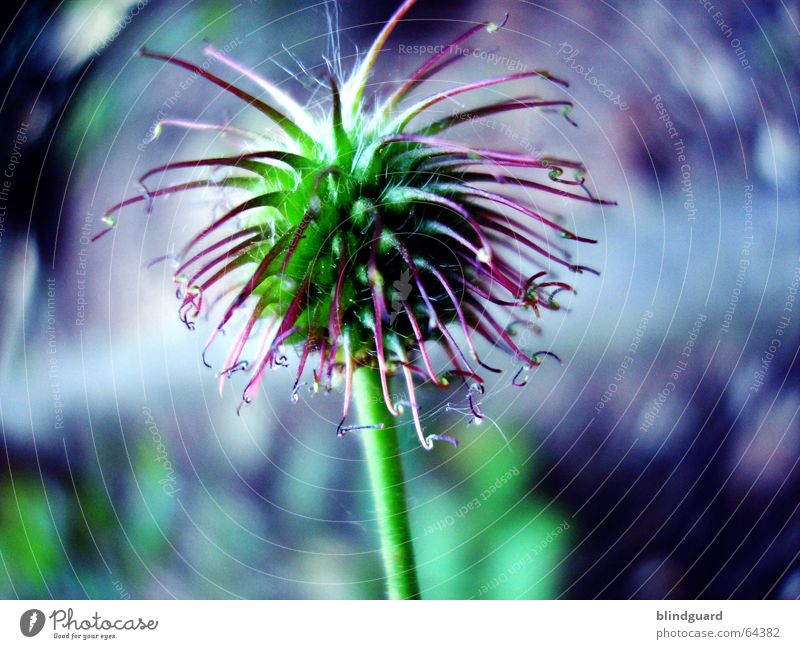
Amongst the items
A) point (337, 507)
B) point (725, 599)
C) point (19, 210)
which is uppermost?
point (19, 210)

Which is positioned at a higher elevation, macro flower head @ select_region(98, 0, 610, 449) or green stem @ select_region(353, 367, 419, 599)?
macro flower head @ select_region(98, 0, 610, 449)

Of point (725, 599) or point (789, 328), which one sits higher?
point (789, 328)

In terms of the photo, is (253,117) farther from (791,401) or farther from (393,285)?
(791,401)

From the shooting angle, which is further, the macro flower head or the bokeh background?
the bokeh background

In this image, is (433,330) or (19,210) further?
(19,210)
